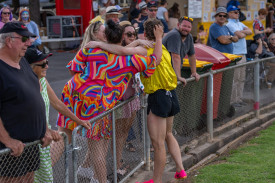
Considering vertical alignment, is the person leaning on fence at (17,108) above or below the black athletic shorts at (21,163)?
above

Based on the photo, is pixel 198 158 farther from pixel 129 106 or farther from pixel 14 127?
pixel 14 127

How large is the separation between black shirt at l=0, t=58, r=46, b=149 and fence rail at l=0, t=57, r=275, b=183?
0.14 m

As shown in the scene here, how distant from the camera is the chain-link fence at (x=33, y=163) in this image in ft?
11.3

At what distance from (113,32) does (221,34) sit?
4.47 meters

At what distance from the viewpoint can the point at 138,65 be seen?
15.8 feet

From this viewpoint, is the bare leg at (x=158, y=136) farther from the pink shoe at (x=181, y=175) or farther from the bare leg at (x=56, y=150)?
the bare leg at (x=56, y=150)

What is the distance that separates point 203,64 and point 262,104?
9.16 feet

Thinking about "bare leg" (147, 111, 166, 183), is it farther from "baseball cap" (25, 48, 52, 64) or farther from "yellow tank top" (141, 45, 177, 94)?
"baseball cap" (25, 48, 52, 64)

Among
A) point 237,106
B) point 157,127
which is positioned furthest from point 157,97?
point 237,106

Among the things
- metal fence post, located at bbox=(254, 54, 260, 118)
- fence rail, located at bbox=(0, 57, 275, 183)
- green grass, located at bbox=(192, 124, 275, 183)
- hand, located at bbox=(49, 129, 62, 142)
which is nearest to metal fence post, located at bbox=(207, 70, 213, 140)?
fence rail, located at bbox=(0, 57, 275, 183)

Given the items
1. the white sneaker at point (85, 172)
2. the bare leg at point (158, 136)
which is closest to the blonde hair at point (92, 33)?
the bare leg at point (158, 136)

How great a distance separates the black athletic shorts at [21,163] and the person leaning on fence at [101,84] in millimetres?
1084

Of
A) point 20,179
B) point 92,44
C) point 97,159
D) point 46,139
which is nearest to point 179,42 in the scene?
point 92,44

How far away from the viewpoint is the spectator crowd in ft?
11.7
